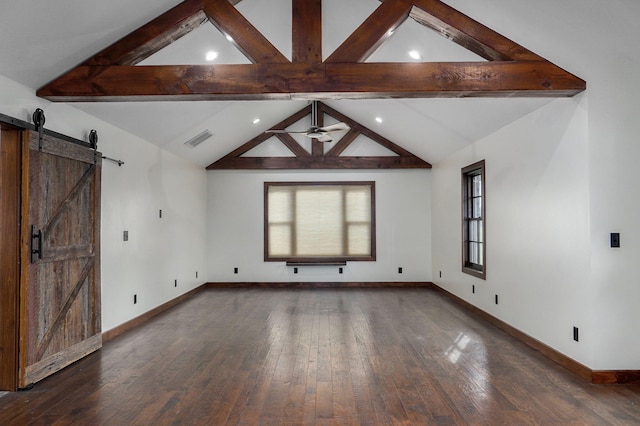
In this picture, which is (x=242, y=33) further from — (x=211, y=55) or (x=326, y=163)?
(x=326, y=163)

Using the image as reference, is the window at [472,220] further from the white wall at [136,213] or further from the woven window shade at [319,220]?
the white wall at [136,213]

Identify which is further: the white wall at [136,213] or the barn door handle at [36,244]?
the white wall at [136,213]

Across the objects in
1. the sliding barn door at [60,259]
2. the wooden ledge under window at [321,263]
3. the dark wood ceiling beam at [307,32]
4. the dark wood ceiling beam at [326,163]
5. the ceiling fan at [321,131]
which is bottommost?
the wooden ledge under window at [321,263]

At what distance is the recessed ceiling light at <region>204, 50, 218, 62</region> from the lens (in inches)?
186

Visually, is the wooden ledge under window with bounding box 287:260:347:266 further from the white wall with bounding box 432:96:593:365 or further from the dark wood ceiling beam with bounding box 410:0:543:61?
the dark wood ceiling beam with bounding box 410:0:543:61

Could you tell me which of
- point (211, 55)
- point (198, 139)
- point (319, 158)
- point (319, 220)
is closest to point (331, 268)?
point (319, 220)

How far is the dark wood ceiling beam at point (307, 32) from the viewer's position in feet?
12.2

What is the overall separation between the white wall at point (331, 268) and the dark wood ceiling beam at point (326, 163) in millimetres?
161

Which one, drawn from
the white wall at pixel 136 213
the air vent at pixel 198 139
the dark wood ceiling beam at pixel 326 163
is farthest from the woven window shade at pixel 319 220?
the air vent at pixel 198 139

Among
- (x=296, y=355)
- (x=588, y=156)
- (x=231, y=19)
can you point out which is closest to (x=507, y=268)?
(x=588, y=156)

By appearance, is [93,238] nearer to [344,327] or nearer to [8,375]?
[8,375]

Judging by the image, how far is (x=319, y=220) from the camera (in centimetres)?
886

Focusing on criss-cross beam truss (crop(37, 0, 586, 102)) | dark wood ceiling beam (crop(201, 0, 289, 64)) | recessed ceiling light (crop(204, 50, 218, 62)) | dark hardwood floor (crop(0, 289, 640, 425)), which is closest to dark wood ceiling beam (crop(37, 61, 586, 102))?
criss-cross beam truss (crop(37, 0, 586, 102))

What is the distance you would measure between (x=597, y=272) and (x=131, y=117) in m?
5.13
